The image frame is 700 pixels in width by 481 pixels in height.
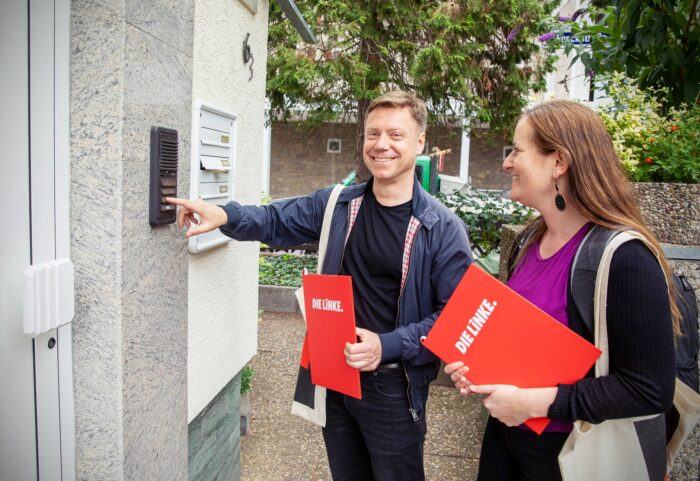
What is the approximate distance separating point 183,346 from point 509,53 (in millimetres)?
9504

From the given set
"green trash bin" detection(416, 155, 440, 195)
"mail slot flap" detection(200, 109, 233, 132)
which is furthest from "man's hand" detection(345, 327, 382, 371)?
"green trash bin" detection(416, 155, 440, 195)

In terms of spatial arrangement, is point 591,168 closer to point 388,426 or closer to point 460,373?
point 460,373

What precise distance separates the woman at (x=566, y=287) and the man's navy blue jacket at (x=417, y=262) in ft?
1.25

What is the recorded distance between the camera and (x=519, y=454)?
5.70ft

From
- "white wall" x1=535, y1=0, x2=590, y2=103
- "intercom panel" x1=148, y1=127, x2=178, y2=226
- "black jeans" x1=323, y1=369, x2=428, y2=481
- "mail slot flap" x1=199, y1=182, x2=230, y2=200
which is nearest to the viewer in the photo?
"intercom panel" x1=148, y1=127, x2=178, y2=226

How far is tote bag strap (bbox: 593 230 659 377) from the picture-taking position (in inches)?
56.4

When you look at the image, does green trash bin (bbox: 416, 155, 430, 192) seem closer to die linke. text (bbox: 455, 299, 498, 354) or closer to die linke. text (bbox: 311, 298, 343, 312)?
die linke. text (bbox: 311, 298, 343, 312)

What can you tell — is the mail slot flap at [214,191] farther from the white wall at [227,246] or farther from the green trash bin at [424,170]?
the green trash bin at [424,170]

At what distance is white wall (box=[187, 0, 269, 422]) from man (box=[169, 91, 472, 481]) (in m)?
0.45

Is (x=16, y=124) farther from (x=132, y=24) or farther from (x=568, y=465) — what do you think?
(x=568, y=465)

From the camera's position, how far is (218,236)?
8.12ft

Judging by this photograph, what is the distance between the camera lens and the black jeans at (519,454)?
164cm

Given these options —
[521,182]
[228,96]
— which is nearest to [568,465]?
[521,182]

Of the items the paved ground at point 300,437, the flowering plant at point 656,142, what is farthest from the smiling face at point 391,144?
the paved ground at point 300,437
